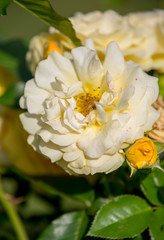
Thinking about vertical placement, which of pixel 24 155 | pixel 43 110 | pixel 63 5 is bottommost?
pixel 63 5

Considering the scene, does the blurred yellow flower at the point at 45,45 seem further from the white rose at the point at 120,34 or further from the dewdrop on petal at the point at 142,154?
the dewdrop on petal at the point at 142,154

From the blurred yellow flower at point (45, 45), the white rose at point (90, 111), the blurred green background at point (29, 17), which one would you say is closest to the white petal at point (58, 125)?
Answer: the white rose at point (90, 111)

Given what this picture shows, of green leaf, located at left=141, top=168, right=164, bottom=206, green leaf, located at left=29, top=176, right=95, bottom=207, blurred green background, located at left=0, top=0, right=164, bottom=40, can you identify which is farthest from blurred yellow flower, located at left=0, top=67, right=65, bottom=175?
blurred green background, located at left=0, top=0, right=164, bottom=40

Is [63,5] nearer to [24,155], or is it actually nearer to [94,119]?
[24,155]

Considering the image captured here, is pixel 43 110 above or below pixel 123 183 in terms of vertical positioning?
above

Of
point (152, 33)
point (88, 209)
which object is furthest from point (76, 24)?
point (88, 209)
